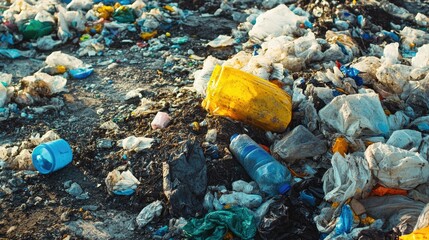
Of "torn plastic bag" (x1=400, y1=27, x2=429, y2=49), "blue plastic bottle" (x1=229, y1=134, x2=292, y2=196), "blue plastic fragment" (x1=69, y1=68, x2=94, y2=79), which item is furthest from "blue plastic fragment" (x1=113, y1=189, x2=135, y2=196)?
"torn plastic bag" (x1=400, y1=27, x2=429, y2=49)

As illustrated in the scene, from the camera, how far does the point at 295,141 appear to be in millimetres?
4117

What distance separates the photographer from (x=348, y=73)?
494 cm

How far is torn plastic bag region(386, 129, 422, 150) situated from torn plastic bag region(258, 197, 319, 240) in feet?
3.12

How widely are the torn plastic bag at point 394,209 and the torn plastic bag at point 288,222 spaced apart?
0.43 metres

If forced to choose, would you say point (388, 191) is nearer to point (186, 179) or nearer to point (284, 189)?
point (284, 189)

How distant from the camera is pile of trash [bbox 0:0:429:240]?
11.6 ft

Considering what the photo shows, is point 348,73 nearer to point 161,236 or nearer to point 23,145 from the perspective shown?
point 161,236

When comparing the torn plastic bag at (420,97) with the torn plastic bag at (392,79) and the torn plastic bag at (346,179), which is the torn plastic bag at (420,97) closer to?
the torn plastic bag at (392,79)

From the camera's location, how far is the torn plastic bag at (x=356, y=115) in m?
4.14

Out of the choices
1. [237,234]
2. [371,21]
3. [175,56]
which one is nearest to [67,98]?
[175,56]

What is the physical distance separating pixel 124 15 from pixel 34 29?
4.31 ft

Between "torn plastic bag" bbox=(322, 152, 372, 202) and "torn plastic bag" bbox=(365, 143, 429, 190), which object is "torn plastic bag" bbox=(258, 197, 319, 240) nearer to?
"torn plastic bag" bbox=(322, 152, 372, 202)

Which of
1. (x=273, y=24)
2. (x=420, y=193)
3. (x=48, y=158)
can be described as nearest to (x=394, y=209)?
(x=420, y=193)

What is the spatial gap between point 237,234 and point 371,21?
4.82 meters
